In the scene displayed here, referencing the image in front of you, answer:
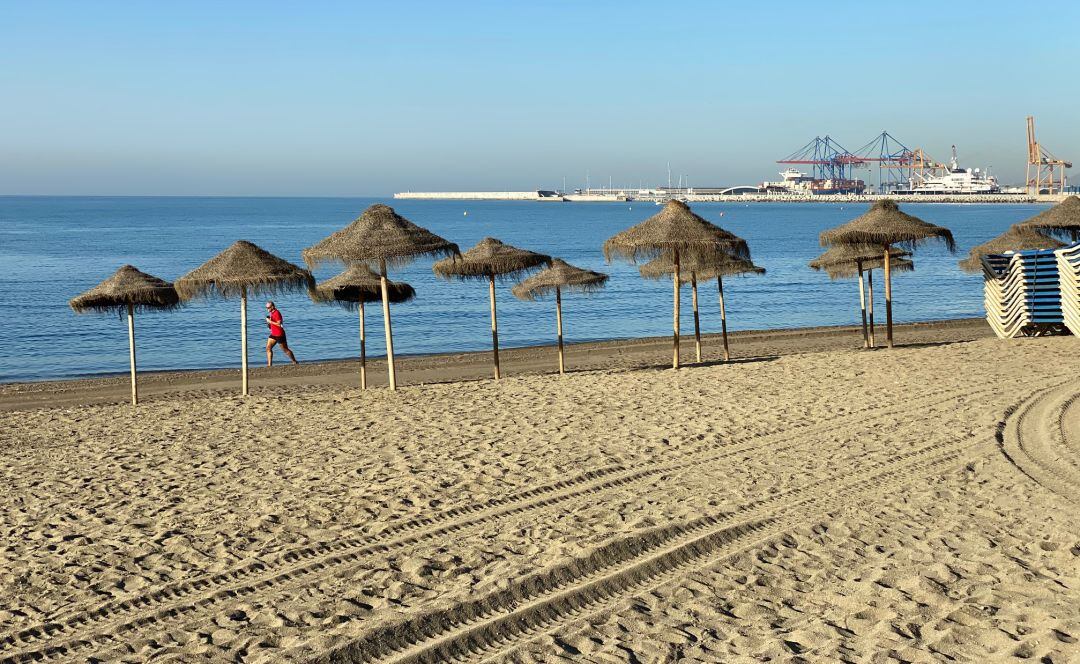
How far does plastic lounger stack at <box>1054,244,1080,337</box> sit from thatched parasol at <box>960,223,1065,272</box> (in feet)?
7.01

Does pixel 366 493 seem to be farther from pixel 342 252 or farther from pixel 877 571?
pixel 342 252

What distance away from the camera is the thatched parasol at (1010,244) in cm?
1798

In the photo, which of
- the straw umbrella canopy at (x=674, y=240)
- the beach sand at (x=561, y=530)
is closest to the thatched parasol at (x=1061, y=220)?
the straw umbrella canopy at (x=674, y=240)

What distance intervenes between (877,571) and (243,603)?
3.28 metres

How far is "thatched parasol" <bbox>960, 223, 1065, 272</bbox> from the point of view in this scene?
18.0 metres

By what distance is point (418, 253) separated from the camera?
496 inches

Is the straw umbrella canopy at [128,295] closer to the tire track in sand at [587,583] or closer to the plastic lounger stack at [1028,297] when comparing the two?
the tire track in sand at [587,583]

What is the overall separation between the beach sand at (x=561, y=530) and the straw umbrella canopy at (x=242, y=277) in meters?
2.14

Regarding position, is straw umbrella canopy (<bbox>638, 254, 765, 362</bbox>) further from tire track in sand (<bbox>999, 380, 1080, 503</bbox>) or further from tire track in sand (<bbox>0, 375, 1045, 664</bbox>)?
tire track in sand (<bbox>0, 375, 1045, 664</bbox>)

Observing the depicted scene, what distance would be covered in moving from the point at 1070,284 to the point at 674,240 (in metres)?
6.34

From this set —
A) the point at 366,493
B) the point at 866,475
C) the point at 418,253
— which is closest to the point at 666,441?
the point at 866,475

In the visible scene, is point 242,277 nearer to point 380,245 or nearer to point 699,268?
point 380,245

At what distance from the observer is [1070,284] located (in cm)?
1548

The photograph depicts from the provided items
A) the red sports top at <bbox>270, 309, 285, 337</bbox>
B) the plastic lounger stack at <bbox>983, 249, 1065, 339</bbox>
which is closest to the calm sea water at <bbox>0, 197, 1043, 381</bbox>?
the red sports top at <bbox>270, 309, 285, 337</bbox>
